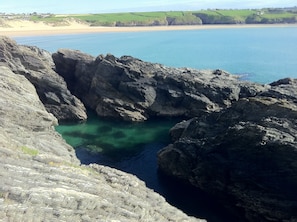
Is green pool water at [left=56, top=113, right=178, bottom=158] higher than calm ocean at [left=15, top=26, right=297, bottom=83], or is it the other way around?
green pool water at [left=56, top=113, right=178, bottom=158]

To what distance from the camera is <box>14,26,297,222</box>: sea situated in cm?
4353

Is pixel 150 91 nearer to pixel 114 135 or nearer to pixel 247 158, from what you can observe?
pixel 114 135

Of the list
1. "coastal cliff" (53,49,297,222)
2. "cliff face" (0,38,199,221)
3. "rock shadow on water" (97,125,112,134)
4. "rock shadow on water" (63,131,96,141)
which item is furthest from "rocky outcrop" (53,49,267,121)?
"cliff face" (0,38,199,221)

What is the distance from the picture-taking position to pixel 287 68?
116688 mm

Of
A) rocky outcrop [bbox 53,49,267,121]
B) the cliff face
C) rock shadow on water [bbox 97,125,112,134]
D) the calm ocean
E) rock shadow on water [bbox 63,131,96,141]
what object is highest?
the cliff face

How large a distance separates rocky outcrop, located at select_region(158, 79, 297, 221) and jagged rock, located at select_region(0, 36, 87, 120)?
27.2 m

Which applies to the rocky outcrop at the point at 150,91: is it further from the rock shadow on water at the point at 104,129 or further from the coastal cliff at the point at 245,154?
the rock shadow on water at the point at 104,129

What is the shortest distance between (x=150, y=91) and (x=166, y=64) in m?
52.6

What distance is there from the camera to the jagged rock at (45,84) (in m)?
67.9

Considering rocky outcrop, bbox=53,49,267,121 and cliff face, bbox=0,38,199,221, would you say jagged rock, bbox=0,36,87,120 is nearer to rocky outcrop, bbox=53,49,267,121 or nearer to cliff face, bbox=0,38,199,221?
rocky outcrop, bbox=53,49,267,121

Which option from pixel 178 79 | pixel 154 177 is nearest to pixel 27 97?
pixel 154 177

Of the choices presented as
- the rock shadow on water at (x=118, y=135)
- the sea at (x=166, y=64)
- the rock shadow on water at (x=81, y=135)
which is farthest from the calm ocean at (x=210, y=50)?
the rock shadow on water at (x=81, y=135)

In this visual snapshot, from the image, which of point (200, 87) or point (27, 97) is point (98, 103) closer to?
point (200, 87)

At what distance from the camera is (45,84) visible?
69312mm
